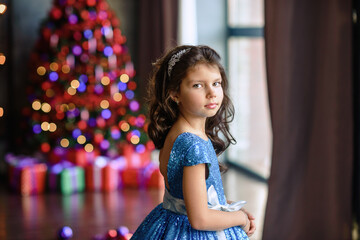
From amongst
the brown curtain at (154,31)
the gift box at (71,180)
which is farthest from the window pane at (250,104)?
the gift box at (71,180)

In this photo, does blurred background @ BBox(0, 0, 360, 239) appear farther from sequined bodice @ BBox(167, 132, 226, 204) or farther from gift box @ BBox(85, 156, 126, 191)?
sequined bodice @ BBox(167, 132, 226, 204)

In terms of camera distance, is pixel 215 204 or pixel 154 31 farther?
pixel 154 31

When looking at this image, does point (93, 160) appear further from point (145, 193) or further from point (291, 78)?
point (291, 78)

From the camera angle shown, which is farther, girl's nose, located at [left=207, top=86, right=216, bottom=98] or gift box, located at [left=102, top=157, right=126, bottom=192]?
gift box, located at [left=102, top=157, right=126, bottom=192]

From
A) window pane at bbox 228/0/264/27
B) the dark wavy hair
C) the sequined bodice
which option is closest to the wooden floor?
window pane at bbox 228/0/264/27

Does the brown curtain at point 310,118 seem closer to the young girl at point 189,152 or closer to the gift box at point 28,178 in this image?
the young girl at point 189,152

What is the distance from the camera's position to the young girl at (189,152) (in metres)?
1.51

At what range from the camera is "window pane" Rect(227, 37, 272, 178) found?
4625 mm

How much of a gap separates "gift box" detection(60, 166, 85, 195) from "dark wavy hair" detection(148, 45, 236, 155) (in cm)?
291

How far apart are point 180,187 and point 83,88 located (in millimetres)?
3305

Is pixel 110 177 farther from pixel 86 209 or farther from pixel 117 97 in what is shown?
pixel 117 97

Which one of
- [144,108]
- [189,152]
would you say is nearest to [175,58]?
[189,152]

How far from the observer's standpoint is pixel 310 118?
273 cm

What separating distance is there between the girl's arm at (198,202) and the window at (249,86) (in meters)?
2.97
